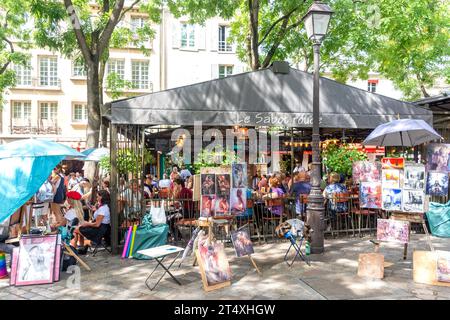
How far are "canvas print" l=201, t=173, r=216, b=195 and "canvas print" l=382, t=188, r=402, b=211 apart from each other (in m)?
3.10

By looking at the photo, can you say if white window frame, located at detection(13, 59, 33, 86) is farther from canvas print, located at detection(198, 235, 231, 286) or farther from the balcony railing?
canvas print, located at detection(198, 235, 231, 286)

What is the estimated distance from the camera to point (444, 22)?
1577 cm

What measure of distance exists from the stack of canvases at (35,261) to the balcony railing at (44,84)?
23.4 m

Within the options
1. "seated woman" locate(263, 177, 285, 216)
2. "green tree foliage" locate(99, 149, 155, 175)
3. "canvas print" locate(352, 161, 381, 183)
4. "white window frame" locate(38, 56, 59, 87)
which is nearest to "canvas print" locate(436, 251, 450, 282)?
"canvas print" locate(352, 161, 381, 183)

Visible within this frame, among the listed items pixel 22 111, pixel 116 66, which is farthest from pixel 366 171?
pixel 22 111

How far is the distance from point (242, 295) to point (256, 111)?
4.37 m

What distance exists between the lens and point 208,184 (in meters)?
7.15

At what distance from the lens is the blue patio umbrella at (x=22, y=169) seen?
5.91m

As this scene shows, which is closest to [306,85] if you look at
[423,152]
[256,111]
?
[256,111]

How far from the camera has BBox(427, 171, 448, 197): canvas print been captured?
9328 millimetres

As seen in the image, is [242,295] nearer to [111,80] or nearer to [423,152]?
[423,152]
